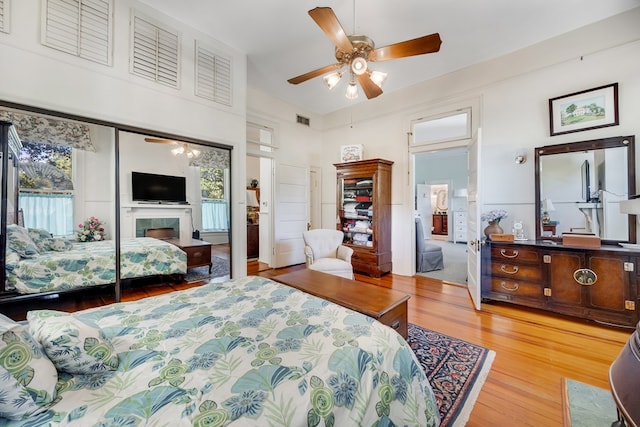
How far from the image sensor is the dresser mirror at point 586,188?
271cm

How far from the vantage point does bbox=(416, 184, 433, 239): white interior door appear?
8750mm

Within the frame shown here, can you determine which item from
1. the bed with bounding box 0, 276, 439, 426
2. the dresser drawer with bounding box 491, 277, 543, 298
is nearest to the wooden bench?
the bed with bounding box 0, 276, 439, 426

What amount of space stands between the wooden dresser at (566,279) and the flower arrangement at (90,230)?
14.4 ft

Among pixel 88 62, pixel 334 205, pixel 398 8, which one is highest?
pixel 398 8

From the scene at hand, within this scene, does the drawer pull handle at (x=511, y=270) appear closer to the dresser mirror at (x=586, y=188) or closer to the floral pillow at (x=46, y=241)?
the dresser mirror at (x=586, y=188)

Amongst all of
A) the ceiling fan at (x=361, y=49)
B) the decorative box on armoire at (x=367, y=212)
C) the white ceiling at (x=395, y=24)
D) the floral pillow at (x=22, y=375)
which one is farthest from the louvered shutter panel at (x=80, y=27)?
the decorative box on armoire at (x=367, y=212)

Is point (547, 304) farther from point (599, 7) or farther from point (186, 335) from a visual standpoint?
point (186, 335)

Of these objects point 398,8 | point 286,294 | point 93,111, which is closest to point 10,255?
point 93,111

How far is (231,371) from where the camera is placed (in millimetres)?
952

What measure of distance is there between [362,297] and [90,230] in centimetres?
272

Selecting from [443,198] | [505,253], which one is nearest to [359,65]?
[505,253]

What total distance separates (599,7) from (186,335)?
467cm

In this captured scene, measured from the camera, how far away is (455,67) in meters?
3.75

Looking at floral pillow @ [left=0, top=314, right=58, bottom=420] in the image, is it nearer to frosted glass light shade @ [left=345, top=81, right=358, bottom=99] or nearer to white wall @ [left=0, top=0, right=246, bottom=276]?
white wall @ [left=0, top=0, right=246, bottom=276]
